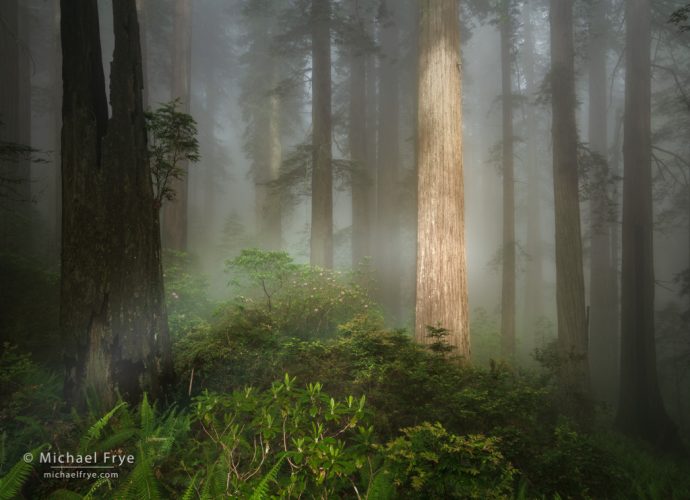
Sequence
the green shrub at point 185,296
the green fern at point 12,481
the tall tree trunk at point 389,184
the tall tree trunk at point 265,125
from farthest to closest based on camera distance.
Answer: the tall tree trunk at point 265,125 < the tall tree trunk at point 389,184 < the green shrub at point 185,296 < the green fern at point 12,481

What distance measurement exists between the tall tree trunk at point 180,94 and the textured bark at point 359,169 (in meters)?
5.76

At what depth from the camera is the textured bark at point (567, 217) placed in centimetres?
800

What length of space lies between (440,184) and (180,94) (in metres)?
11.1

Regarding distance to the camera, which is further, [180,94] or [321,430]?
[180,94]

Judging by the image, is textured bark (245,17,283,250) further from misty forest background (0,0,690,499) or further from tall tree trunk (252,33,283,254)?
misty forest background (0,0,690,499)

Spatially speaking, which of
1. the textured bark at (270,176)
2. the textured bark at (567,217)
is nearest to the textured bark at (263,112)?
the textured bark at (270,176)

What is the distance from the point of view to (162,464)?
2.98m

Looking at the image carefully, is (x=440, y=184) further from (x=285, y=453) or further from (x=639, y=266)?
(x=639, y=266)

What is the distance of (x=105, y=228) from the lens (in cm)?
400

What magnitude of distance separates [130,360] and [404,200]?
35.8 ft

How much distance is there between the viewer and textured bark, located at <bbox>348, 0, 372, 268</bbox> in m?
11.7

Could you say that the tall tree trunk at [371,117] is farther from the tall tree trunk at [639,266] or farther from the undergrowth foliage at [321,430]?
the undergrowth foliage at [321,430]

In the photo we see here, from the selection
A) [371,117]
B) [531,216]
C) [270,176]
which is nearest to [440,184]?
[371,117]

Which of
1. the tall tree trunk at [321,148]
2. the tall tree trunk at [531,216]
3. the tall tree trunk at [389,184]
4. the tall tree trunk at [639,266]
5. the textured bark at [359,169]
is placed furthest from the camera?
the tall tree trunk at [531,216]
